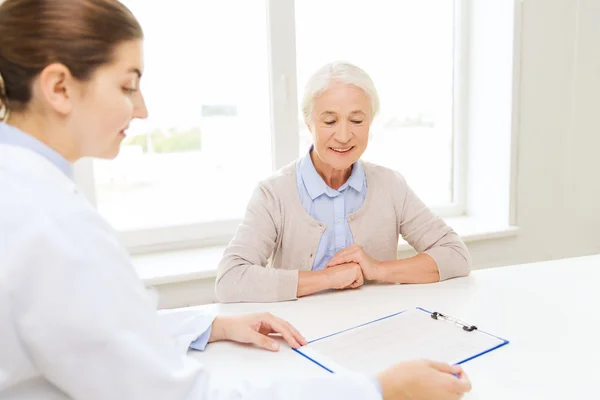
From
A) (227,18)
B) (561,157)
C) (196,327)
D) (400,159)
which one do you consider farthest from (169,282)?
(561,157)

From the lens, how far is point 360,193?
63.7 inches

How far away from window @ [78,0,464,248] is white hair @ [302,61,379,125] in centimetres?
75

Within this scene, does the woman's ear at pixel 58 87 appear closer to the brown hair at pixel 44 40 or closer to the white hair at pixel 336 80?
Answer: the brown hair at pixel 44 40

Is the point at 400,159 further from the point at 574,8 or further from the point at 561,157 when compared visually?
the point at 574,8

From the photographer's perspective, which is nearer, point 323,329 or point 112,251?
point 112,251

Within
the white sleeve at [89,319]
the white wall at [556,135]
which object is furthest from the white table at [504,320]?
the white wall at [556,135]

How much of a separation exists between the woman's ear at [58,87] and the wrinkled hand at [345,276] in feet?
2.73

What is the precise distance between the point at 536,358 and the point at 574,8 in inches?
83.9

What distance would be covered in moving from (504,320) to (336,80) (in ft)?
2.58

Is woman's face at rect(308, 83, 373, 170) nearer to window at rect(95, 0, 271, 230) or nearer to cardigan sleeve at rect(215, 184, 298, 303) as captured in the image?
cardigan sleeve at rect(215, 184, 298, 303)

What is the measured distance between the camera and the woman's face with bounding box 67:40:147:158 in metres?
0.69

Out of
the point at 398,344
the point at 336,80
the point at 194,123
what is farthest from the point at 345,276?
the point at 194,123

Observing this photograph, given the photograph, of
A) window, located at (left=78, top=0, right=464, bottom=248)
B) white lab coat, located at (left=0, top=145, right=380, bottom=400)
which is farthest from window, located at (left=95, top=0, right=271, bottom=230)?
white lab coat, located at (left=0, top=145, right=380, bottom=400)

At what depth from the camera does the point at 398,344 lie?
3.32ft
